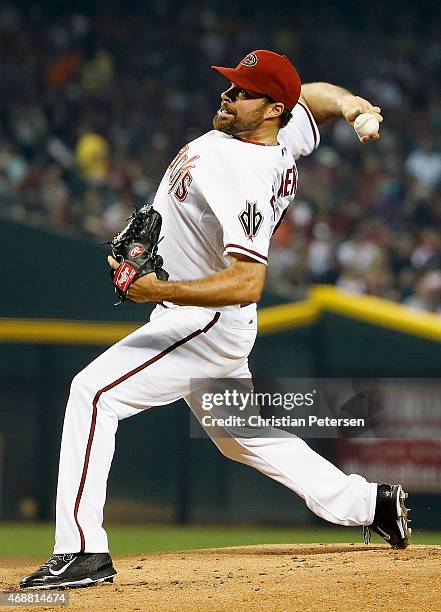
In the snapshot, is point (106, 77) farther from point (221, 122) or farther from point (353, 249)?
point (221, 122)

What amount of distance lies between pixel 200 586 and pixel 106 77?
361 inches

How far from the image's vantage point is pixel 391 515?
3.99m

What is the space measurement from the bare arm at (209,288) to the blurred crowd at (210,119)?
12.6 feet

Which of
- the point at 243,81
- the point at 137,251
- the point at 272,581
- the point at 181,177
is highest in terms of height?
the point at 243,81

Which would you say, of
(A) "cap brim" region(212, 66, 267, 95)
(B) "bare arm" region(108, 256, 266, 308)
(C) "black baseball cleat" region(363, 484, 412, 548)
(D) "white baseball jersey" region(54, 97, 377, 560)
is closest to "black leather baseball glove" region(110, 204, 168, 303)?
(B) "bare arm" region(108, 256, 266, 308)

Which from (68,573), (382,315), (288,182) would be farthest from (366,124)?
(382,315)

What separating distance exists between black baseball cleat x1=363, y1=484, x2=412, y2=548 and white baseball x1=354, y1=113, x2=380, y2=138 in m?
1.31

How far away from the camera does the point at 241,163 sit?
345 cm

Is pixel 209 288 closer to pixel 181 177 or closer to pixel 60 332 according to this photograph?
pixel 181 177

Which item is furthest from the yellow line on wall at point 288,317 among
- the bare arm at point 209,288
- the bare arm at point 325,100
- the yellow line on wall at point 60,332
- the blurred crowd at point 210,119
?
the bare arm at point 209,288

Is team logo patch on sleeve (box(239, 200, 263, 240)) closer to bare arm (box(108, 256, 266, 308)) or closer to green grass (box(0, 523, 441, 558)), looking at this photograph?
bare arm (box(108, 256, 266, 308))

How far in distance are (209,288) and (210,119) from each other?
27.8 feet

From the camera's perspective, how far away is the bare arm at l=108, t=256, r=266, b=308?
10.8 ft

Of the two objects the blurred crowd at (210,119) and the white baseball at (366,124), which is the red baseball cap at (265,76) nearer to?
the white baseball at (366,124)
